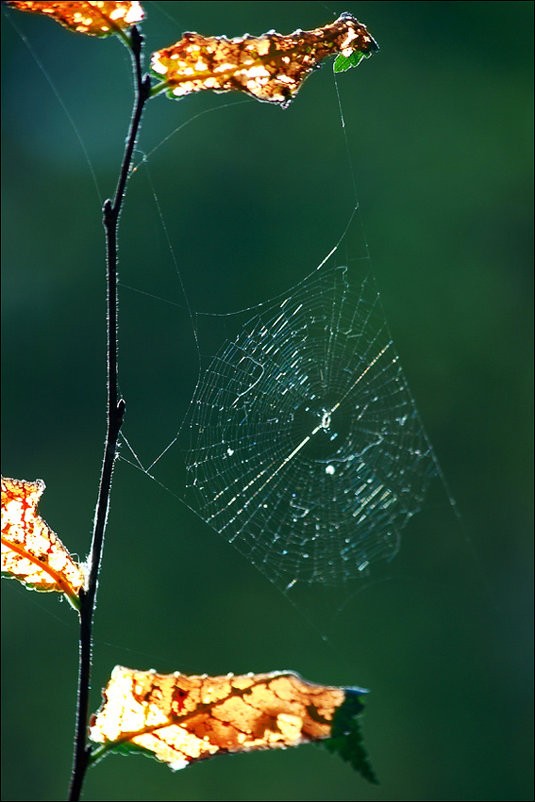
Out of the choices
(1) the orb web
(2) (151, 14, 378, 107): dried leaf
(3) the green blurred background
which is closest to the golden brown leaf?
(2) (151, 14, 378, 107): dried leaf

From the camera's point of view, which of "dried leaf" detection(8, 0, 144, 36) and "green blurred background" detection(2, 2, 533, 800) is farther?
"green blurred background" detection(2, 2, 533, 800)

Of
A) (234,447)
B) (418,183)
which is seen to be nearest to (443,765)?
(234,447)

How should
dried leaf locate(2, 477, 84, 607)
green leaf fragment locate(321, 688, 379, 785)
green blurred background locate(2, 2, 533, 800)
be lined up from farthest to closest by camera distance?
green blurred background locate(2, 2, 533, 800)
dried leaf locate(2, 477, 84, 607)
green leaf fragment locate(321, 688, 379, 785)

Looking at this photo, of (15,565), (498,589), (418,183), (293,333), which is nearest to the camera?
(15,565)

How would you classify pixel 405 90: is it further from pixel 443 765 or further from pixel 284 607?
pixel 443 765

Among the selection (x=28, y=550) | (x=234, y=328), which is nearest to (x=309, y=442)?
(x=234, y=328)

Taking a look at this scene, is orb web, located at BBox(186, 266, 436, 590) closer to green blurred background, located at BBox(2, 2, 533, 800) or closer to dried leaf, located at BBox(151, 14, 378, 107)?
green blurred background, located at BBox(2, 2, 533, 800)

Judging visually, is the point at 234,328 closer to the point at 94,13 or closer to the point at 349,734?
the point at 94,13

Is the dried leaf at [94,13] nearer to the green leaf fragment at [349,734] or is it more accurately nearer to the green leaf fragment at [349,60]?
the green leaf fragment at [349,60]
